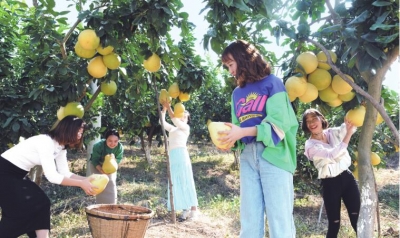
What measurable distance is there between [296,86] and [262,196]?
62 cm

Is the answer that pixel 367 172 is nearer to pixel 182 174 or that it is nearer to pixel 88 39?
pixel 88 39

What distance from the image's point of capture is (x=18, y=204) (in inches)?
104

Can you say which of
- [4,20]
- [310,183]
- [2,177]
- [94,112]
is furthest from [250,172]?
[310,183]

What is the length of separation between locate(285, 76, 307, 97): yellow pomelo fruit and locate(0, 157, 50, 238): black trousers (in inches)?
75.5

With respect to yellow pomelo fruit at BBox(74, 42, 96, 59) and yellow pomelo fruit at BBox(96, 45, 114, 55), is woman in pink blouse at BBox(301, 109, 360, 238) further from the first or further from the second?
yellow pomelo fruit at BBox(74, 42, 96, 59)

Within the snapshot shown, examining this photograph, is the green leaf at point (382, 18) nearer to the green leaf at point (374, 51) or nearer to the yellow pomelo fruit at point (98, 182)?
the green leaf at point (374, 51)

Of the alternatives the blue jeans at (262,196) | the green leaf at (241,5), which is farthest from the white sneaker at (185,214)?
the green leaf at (241,5)

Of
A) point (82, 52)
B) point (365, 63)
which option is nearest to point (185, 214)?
point (82, 52)

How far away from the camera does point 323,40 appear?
2.45 m

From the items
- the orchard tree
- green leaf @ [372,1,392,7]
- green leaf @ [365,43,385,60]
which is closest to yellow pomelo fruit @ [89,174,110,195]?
the orchard tree

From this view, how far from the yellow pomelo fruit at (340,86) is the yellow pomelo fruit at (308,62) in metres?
0.14

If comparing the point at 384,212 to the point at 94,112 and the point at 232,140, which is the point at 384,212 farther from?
the point at 232,140

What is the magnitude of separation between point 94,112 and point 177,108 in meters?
1.50

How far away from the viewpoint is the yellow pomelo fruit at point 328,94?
7.07 ft
